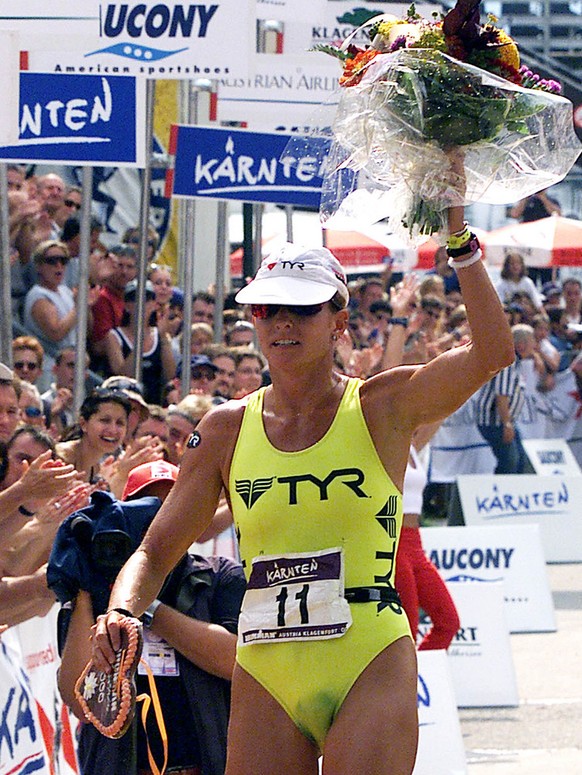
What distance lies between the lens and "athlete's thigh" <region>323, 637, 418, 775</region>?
13.3 ft

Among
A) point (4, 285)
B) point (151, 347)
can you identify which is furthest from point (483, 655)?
point (4, 285)

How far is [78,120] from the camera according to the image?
7855 millimetres

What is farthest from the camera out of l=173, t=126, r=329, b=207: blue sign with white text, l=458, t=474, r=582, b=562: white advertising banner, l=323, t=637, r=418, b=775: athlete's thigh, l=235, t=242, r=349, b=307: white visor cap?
l=458, t=474, r=582, b=562: white advertising banner

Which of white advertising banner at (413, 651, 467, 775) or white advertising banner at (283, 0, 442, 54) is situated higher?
white advertising banner at (283, 0, 442, 54)

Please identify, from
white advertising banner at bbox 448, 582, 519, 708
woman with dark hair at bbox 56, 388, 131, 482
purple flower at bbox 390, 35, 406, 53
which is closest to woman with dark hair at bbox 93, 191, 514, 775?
purple flower at bbox 390, 35, 406, 53

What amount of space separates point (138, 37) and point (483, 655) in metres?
4.23

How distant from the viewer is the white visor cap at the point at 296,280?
4.33m

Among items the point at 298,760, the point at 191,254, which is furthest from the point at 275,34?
the point at 298,760

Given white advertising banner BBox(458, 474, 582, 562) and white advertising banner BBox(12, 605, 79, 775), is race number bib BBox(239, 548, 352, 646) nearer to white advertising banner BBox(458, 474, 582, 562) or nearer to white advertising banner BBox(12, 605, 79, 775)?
white advertising banner BBox(12, 605, 79, 775)

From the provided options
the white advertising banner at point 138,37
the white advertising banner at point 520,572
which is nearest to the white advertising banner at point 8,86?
the white advertising banner at point 138,37

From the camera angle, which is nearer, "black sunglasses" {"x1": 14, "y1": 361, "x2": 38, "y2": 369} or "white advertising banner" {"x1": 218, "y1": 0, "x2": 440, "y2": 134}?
"black sunglasses" {"x1": 14, "y1": 361, "x2": 38, "y2": 369}

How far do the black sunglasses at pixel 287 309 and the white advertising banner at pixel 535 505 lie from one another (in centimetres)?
1016

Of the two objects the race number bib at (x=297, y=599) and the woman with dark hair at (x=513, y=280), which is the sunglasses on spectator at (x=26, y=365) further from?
the woman with dark hair at (x=513, y=280)

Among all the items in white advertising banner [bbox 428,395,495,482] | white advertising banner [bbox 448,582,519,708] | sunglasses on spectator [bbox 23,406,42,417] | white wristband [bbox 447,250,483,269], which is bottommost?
white advertising banner [bbox 428,395,495,482]
